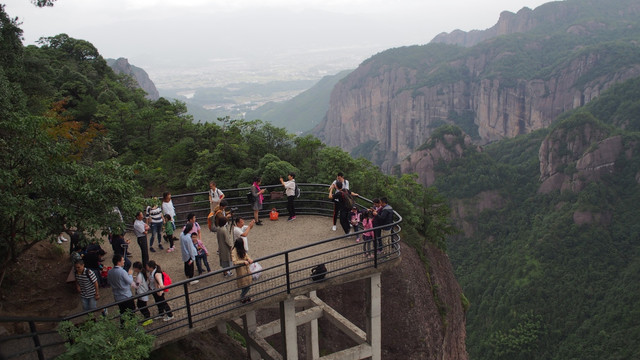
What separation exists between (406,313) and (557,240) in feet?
257

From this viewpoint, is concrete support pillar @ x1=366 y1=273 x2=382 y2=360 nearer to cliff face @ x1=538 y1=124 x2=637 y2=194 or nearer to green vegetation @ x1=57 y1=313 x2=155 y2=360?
green vegetation @ x1=57 y1=313 x2=155 y2=360

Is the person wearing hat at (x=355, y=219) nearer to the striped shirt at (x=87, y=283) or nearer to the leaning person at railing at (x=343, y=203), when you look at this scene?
the leaning person at railing at (x=343, y=203)

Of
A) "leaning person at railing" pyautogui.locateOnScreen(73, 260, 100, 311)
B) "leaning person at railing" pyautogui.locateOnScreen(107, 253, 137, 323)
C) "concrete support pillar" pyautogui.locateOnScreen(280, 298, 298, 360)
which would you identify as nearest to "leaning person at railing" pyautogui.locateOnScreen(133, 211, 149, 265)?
"leaning person at railing" pyautogui.locateOnScreen(73, 260, 100, 311)

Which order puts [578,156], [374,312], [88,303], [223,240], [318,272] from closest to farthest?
[88,303], [318,272], [223,240], [374,312], [578,156]

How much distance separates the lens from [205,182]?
2195 centimetres

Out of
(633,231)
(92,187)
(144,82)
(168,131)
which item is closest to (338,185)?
(92,187)

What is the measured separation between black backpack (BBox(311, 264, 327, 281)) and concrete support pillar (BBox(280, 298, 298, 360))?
33.9 inches

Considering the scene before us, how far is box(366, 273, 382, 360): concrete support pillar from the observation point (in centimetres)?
1257

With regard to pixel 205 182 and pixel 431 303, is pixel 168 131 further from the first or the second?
pixel 431 303

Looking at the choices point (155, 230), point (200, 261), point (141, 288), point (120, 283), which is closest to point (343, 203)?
point (200, 261)

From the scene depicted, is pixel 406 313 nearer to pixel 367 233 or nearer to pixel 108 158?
pixel 367 233

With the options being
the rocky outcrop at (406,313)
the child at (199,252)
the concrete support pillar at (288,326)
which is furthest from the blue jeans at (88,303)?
the rocky outcrop at (406,313)

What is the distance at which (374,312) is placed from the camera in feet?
42.7

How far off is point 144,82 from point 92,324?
171688 millimetres
